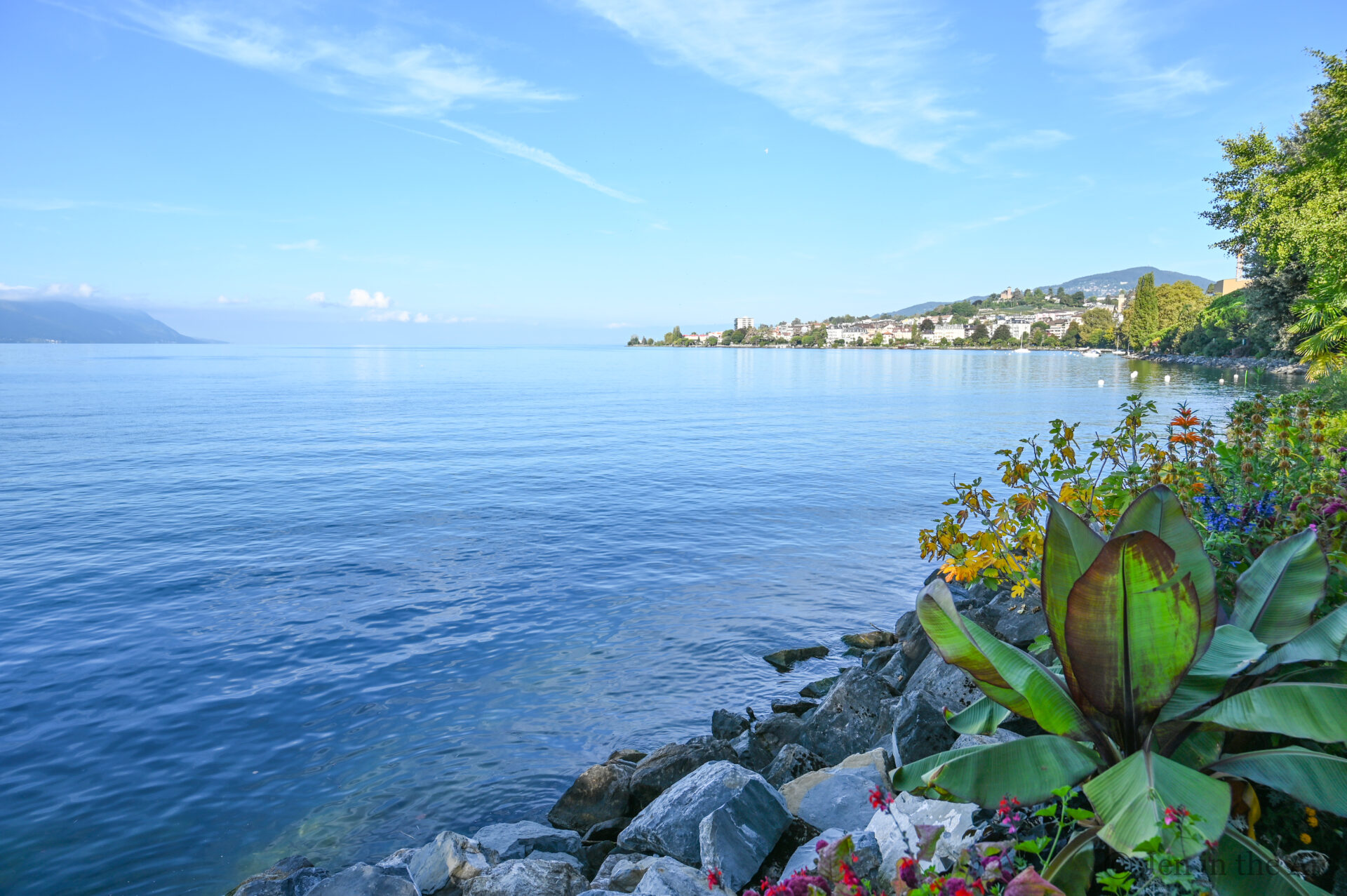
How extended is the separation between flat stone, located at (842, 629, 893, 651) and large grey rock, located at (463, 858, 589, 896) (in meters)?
6.78

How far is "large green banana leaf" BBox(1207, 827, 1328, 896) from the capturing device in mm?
2754

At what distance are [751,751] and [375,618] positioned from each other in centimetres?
724

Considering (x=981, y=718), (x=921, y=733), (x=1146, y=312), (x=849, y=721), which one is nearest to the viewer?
(x=981, y=718)

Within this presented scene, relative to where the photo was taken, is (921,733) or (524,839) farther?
(524,839)

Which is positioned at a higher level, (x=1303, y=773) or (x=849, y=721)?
(x=1303, y=773)

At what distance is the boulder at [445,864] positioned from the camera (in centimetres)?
553

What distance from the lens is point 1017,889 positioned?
2326 millimetres

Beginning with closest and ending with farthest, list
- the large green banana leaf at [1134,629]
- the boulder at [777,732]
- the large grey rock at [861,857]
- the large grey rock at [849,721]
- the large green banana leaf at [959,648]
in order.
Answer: the large green banana leaf at [1134,629], the large grey rock at [861,857], the large green banana leaf at [959,648], the large grey rock at [849,721], the boulder at [777,732]

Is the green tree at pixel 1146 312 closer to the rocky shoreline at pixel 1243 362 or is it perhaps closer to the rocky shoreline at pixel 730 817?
the rocky shoreline at pixel 1243 362

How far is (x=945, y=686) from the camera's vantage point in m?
6.53

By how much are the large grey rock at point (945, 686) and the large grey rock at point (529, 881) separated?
2.85 metres

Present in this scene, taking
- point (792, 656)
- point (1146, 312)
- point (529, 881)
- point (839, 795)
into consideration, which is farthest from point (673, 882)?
point (1146, 312)

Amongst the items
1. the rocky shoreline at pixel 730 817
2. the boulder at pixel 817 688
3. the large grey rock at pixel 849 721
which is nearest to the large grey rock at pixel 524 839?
the rocky shoreline at pixel 730 817

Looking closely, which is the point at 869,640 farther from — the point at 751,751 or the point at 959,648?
the point at 959,648
